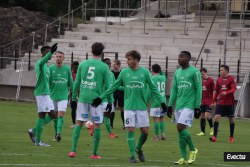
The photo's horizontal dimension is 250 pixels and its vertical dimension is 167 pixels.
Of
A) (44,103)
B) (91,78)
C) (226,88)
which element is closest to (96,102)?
(91,78)

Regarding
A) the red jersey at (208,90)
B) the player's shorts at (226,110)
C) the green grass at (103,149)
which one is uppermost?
the red jersey at (208,90)

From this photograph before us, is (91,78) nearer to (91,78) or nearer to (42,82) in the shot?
(91,78)

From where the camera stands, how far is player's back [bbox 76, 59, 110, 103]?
798cm

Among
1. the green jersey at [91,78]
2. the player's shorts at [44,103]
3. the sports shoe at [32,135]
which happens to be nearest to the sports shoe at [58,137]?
the sports shoe at [32,135]

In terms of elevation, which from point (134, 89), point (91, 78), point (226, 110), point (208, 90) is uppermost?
point (91, 78)

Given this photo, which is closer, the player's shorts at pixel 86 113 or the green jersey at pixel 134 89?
the green jersey at pixel 134 89

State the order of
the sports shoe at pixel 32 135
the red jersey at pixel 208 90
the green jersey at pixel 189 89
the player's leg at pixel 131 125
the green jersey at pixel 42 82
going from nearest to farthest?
the player's leg at pixel 131 125
the green jersey at pixel 189 89
the green jersey at pixel 42 82
the sports shoe at pixel 32 135
the red jersey at pixel 208 90

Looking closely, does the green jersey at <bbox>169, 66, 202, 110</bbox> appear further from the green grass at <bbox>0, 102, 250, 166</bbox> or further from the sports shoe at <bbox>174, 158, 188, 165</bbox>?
the green grass at <bbox>0, 102, 250, 166</bbox>

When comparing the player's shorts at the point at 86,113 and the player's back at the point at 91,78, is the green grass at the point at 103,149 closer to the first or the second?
the player's shorts at the point at 86,113

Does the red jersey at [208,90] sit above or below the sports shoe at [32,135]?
above

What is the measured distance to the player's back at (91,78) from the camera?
798 cm

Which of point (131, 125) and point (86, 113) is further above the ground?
point (86, 113)

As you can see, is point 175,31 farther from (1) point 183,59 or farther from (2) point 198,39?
(1) point 183,59

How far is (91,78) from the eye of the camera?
26.2ft
